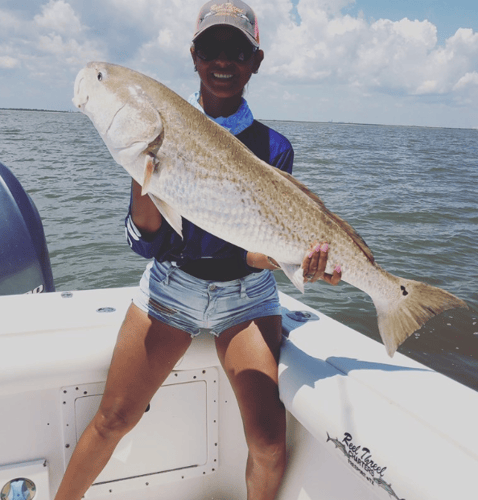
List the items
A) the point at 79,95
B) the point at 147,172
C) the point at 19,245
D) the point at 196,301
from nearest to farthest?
the point at 147,172 → the point at 79,95 → the point at 196,301 → the point at 19,245

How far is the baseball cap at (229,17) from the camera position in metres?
2.15

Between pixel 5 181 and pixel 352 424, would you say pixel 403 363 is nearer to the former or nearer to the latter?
pixel 352 424

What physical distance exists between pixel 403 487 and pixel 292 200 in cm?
117

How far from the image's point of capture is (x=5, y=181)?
12.8 feet

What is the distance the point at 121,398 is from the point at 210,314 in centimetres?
58

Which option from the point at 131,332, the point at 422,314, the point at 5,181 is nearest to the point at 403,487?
the point at 422,314

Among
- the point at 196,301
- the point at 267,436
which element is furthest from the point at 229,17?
the point at 267,436

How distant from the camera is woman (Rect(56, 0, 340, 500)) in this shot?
2.27m

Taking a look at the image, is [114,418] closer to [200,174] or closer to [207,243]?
[207,243]

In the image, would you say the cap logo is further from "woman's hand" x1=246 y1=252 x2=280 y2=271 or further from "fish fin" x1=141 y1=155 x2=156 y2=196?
"woman's hand" x1=246 y1=252 x2=280 y2=271

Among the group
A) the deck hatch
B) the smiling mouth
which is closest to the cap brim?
the smiling mouth

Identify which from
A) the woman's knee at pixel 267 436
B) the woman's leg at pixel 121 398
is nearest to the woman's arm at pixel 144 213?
the woman's leg at pixel 121 398

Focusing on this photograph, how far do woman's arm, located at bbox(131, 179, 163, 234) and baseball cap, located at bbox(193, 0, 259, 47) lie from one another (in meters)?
0.75

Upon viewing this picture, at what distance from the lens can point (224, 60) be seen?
7.38ft
